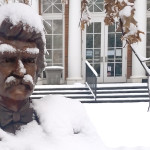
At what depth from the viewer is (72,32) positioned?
11.9m

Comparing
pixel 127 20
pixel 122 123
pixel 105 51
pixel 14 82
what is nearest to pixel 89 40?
pixel 105 51

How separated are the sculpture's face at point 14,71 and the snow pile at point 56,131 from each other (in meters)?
0.17

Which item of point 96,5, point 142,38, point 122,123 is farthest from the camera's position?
point 96,5

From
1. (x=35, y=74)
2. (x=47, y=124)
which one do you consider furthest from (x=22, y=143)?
(x=35, y=74)

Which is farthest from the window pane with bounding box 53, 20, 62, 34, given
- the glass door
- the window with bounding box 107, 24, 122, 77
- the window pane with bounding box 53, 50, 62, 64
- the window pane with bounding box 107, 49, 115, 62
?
the window pane with bounding box 107, 49, 115, 62

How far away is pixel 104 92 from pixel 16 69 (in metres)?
9.83

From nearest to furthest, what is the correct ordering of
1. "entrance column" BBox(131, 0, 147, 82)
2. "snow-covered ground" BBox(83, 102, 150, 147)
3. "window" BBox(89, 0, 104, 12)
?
"snow-covered ground" BBox(83, 102, 150, 147), "entrance column" BBox(131, 0, 147, 82), "window" BBox(89, 0, 104, 12)

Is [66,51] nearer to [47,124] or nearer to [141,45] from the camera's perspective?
[141,45]

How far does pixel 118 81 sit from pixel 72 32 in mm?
3083

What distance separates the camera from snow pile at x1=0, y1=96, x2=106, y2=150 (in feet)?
4.69

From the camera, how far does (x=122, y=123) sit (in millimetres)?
7527

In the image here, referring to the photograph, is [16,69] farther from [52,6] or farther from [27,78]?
[52,6]

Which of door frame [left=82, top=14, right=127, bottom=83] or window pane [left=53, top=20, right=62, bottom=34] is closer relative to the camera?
door frame [left=82, top=14, right=127, bottom=83]

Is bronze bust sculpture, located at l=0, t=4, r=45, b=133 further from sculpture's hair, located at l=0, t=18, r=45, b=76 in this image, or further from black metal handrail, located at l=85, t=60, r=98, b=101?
black metal handrail, located at l=85, t=60, r=98, b=101
